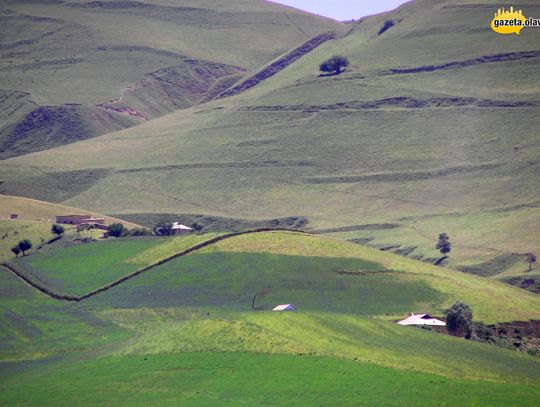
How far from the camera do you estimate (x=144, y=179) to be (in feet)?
587

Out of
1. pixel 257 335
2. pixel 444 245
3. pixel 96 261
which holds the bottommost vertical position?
pixel 444 245

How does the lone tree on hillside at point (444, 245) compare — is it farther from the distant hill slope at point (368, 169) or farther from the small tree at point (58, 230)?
the small tree at point (58, 230)

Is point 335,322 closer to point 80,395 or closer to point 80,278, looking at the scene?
point 80,395

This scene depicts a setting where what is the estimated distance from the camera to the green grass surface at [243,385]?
61.6 meters

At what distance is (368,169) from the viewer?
574ft

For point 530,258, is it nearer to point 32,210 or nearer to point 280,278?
point 280,278

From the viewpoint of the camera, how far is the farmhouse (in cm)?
13212

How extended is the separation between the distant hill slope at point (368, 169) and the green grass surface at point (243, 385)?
70.8 meters

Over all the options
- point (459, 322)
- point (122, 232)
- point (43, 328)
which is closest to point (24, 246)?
point (122, 232)

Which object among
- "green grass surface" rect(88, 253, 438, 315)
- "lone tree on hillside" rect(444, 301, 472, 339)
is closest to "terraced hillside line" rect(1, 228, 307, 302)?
"green grass surface" rect(88, 253, 438, 315)

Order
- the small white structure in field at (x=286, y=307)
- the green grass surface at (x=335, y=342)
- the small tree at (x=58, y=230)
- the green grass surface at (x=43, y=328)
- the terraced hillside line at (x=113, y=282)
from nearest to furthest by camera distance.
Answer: the green grass surface at (x=335, y=342)
the green grass surface at (x=43, y=328)
the small white structure in field at (x=286, y=307)
the terraced hillside line at (x=113, y=282)
the small tree at (x=58, y=230)

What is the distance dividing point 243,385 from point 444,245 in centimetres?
7301

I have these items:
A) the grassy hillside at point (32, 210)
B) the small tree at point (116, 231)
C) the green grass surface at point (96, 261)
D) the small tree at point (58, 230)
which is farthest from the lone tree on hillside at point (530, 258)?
the small tree at point (58, 230)

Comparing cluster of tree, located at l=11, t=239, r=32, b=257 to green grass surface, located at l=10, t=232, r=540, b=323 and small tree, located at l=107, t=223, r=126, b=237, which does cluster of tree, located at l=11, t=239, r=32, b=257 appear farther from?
small tree, located at l=107, t=223, r=126, b=237
